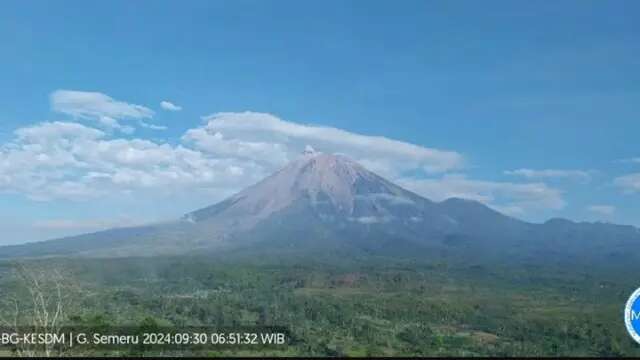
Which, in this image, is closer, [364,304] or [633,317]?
[633,317]

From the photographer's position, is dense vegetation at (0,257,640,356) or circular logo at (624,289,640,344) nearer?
circular logo at (624,289,640,344)

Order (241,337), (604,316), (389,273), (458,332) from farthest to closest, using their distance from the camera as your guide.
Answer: (389,273) < (604,316) < (458,332) < (241,337)

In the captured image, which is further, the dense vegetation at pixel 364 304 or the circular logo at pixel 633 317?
the dense vegetation at pixel 364 304

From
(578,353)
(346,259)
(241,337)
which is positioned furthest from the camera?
(346,259)

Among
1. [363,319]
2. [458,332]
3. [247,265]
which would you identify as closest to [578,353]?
[458,332]

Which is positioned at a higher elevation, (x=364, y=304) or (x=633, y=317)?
(x=633, y=317)

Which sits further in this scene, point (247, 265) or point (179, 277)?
point (247, 265)

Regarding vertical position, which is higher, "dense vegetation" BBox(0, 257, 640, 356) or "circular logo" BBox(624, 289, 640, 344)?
"circular logo" BBox(624, 289, 640, 344)

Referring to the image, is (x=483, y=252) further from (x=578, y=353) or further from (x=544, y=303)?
(x=578, y=353)
